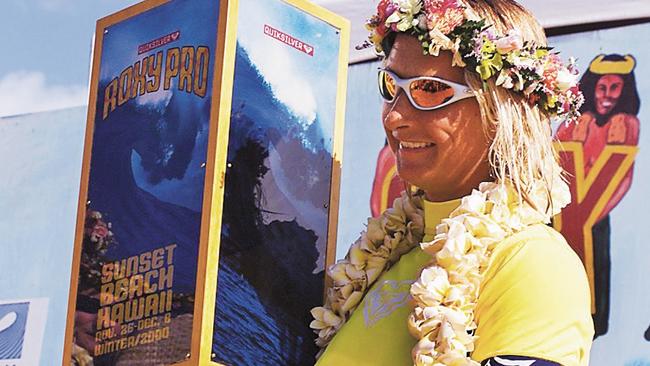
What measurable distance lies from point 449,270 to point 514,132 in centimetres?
37

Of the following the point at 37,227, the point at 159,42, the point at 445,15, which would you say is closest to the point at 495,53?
the point at 445,15

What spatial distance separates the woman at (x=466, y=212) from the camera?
294 cm

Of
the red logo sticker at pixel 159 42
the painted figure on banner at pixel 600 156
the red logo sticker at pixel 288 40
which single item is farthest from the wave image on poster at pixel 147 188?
the painted figure on banner at pixel 600 156

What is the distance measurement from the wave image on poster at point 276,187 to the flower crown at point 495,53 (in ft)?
1.19

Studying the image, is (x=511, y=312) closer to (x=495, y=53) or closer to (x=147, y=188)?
(x=495, y=53)

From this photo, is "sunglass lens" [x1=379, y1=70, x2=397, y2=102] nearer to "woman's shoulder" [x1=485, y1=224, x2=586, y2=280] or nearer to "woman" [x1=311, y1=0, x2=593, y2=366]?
"woman" [x1=311, y1=0, x2=593, y2=366]

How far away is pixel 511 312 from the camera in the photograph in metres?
2.93

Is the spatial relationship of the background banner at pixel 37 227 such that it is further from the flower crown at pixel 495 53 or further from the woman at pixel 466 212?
the flower crown at pixel 495 53

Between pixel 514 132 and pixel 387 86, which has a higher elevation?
pixel 387 86

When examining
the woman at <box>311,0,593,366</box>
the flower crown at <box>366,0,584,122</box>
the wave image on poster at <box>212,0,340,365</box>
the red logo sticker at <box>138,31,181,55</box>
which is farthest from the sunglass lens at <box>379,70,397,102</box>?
the red logo sticker at <box>138,31,181,55</box>

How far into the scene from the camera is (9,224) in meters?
6.42

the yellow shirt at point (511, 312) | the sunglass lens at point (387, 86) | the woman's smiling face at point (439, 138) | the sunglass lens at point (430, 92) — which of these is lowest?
the yellow shirt at point (511, 312)

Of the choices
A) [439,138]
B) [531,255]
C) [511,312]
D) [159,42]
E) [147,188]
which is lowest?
[511,312]

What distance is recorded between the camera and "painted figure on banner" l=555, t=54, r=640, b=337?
470 centimetres
